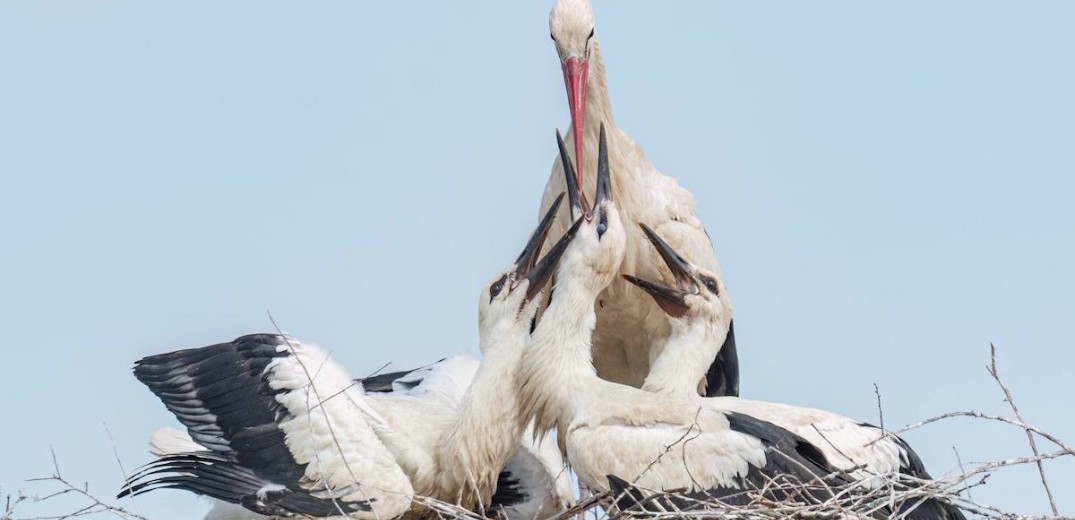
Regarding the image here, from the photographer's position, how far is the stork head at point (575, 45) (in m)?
7.02

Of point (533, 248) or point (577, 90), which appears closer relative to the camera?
point (533, 248)

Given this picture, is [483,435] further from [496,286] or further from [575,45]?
[575,45]

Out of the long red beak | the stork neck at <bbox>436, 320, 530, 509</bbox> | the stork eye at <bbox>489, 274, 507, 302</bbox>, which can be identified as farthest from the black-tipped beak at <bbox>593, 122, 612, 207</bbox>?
the stork neck at <bbox>436, 320, 530, 509</bbox>

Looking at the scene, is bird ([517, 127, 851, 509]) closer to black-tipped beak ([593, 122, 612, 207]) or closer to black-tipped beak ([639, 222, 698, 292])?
black-tipped beak ([593, 122, 612, 207])

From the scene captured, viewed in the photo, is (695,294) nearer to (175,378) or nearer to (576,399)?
(576,399)

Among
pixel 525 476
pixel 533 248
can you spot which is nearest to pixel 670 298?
pixel 533 248

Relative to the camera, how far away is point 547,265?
653cm

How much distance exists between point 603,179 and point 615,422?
1063mm

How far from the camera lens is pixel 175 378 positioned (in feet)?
20.6

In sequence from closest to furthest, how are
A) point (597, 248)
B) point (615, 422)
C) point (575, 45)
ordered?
1. point (615, 422)
2. point (597, 248)
3. point (575, 45)

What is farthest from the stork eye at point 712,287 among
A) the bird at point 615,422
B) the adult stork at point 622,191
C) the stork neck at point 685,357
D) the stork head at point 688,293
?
the bird at point 615,422

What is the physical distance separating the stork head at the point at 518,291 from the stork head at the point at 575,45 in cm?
57

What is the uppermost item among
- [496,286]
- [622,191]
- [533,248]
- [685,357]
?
[622,191]

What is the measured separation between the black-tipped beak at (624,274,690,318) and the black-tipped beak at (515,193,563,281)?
1.32 feet
